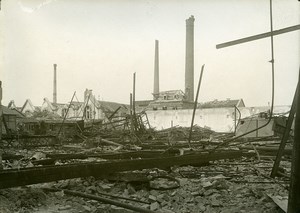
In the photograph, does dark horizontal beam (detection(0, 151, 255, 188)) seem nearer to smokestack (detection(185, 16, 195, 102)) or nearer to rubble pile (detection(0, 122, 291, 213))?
rubble pile (detection(0, 122, 291, 213))

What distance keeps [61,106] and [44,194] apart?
47551 millimetres

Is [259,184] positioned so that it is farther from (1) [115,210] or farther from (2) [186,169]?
(1) [115,210]

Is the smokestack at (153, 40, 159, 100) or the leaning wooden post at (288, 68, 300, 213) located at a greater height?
the smokestack at (153, 40, 159, 100)

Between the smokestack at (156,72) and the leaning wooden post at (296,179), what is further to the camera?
the smokestack at (156,72)

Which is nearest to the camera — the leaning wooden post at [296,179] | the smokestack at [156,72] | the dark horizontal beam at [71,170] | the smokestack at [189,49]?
the leaning wooden post at [296,179]

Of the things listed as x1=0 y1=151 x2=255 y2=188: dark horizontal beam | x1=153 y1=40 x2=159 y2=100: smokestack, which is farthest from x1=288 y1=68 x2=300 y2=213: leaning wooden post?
x1=153 y1=40 x2=159 y2=100: smokestack

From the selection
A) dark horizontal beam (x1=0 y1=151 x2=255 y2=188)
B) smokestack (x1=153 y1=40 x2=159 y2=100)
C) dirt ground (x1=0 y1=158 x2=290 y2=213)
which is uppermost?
smokestack (x1=153 y1=40 x2=159 y2=100)

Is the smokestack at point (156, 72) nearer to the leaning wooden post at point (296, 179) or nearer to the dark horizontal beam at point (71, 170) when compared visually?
the dark horizontal beam at point (71, 170)

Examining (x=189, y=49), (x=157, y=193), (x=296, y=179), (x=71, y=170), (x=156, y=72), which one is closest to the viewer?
(x=296, y=179)

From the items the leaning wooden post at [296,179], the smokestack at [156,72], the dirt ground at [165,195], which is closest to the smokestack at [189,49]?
the smokestack at [156,72]

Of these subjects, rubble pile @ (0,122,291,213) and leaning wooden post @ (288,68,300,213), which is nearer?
leaning wooden post @ (288,68,300,213)

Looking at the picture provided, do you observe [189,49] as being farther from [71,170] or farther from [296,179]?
[296,179]

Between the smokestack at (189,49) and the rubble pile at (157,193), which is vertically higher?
the smokestack at (189,49)

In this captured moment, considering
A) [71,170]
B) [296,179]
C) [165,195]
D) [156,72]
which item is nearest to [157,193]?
[165,195]
